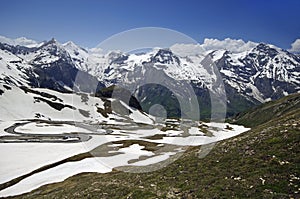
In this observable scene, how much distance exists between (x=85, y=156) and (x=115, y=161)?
11787 mm

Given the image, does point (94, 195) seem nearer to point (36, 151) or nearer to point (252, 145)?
point (252, 145)

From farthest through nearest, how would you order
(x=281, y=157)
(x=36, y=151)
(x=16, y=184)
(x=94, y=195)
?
(x=36, y=151) < (x=16, y=184) < (x=94, y=195) < (x=281, y=157)

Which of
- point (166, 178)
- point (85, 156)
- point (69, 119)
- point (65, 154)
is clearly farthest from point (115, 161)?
A: point (69, 119)

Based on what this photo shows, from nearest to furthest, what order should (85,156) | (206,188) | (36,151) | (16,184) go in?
1. (206,188)
2. (16,184)
3. (85,156)
4. (36,151)

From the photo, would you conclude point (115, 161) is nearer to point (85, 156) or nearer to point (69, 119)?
point (85, 156)

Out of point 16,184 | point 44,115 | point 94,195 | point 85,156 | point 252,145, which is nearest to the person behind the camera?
point 94,195

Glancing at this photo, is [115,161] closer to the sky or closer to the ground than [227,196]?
closer to the ground

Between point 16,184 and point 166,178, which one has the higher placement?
point 166,178

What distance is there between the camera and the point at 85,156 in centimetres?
7488

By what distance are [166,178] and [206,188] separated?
7.64 meters

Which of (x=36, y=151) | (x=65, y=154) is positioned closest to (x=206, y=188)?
(x=65, y=154)

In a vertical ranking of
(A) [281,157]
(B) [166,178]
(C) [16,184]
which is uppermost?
(A) [281,157]

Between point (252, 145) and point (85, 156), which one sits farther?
point (85, 156)

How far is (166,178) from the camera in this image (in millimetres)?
33656
